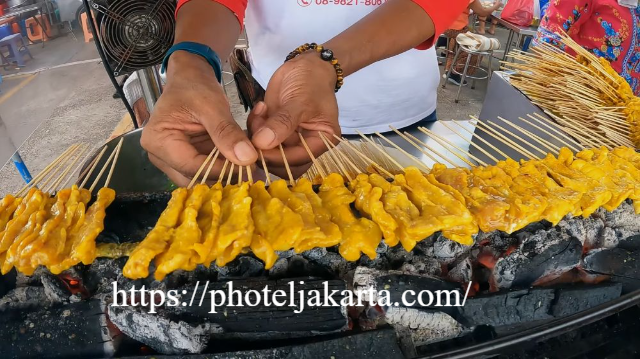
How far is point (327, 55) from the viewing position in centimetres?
204

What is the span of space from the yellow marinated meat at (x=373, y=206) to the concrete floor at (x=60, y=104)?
12.7 feet

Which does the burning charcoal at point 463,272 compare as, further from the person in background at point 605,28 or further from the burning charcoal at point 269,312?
the person in background at point 605,28

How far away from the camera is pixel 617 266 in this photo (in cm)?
165

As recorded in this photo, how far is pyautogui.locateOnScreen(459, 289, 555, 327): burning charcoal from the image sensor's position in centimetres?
146

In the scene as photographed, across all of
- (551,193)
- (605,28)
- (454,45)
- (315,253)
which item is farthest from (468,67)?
(315,253)

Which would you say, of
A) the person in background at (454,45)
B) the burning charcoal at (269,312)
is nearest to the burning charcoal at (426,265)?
the burning charcoal at (269,312)

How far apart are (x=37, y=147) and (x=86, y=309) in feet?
18.6

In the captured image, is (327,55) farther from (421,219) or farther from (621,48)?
(621,48)

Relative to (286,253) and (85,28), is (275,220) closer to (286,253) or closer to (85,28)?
(286,253)

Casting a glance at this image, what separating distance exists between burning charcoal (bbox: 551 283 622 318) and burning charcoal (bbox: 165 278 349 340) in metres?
0.86

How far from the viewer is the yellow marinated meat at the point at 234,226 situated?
123cm

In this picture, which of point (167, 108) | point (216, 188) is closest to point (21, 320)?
point (216, 188)

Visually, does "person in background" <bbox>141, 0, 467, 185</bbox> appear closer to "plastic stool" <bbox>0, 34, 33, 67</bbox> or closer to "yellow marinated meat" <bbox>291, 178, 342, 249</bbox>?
"yellow marinated meat" <bbox>291, 178, 342, 249</bbox>

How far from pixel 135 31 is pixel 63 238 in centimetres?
246
